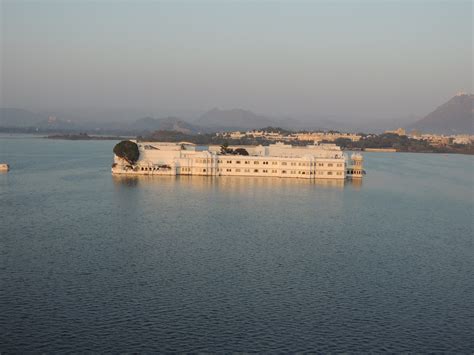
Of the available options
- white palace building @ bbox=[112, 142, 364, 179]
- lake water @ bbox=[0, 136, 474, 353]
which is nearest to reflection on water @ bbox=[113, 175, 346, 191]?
white palace building @ bbox=[112, 142, 364, 179]

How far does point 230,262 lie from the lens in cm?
1191

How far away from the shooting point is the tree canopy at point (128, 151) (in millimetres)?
27656

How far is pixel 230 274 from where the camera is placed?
11.1 m

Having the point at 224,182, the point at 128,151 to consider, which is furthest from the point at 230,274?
the point at 128,151

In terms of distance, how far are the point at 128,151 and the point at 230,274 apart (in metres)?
17.8

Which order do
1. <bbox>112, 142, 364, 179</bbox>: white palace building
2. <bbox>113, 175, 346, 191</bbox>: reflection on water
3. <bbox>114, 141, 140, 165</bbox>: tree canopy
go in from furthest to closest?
<bbox>112, 142, 364, 179</bbox>: white palace building < <bbox>114, 141, 140, 165</bbox>: tree canopy < <bbox>113, 175, 346, 191</bbox>: reflection on water

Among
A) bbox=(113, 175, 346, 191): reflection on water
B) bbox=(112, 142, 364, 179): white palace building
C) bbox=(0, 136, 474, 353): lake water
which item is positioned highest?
bbox=(112, 142, 364, 179): white palace building

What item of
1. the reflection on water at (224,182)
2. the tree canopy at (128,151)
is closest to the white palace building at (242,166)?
the tree canopy at (128,151)

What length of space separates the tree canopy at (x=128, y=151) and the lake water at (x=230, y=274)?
7034 millimetres

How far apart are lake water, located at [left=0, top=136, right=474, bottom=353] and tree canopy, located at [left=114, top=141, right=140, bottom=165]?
23.1 ft

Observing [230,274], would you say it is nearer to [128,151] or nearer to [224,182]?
[224,182]

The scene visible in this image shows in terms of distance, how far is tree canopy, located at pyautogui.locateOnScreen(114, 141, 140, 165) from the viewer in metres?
27.7

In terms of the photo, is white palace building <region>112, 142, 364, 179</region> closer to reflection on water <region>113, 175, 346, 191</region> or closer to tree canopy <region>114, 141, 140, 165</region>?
tree canopy <region>114, 141, 140, 165</region>

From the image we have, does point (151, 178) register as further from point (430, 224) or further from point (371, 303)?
point (371, 303)
